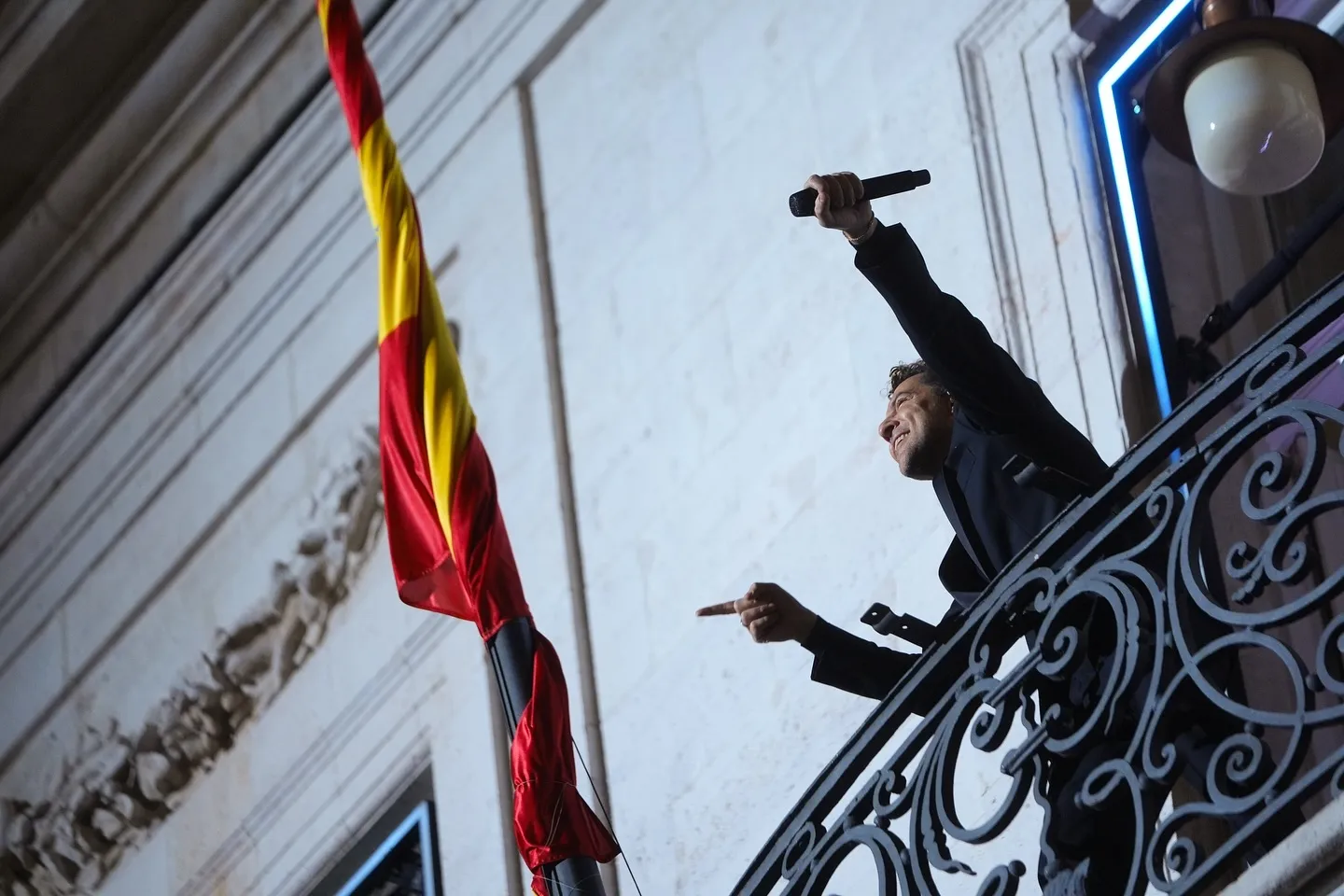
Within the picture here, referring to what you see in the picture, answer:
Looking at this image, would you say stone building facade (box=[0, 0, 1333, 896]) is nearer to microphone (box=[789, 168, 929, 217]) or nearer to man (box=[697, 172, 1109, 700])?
man (box=[697, 172, 1109, 700])

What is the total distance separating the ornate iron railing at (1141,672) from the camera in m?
3.81

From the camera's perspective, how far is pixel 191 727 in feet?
26.0

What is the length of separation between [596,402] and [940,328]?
9.16 ft

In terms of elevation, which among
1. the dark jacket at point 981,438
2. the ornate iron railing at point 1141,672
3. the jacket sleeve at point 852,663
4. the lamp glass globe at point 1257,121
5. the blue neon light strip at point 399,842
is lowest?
the ornate iron railing at point 1141,672

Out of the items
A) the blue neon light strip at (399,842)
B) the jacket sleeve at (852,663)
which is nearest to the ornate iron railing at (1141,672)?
the jacket sleeve at (852,663)

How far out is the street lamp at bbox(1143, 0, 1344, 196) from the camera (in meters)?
5.10

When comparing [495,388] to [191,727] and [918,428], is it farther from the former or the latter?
[918,428]

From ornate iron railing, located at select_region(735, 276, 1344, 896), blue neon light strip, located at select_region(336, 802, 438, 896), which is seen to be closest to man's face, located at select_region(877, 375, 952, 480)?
ornate iron railing, located at select_region(735, 276, 1344, 896)

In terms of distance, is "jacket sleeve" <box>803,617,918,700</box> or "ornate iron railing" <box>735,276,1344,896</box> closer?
"ornate iron railing" <box>735,276,1344,896</box>

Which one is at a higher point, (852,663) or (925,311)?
(925,311)

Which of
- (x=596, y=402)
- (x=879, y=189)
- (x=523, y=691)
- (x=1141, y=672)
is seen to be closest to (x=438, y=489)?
(x=523, y=691)

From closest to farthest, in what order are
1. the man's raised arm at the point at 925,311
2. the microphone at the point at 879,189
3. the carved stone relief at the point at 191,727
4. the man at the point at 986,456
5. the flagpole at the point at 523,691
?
1. the man at the point at 986,456
2. the microphone at the point at 879,189
3. the man's raised arm at the point at 925,311
4. the flagpole at the point at 523,691
5. the carved stone relief at the point at 191,727

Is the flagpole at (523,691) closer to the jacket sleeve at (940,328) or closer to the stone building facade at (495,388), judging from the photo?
the stone building facade at (495,388)

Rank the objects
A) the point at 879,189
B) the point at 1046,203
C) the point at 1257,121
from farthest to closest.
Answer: the point at 1046,203
the point at 1257,121
the point at 879,189
